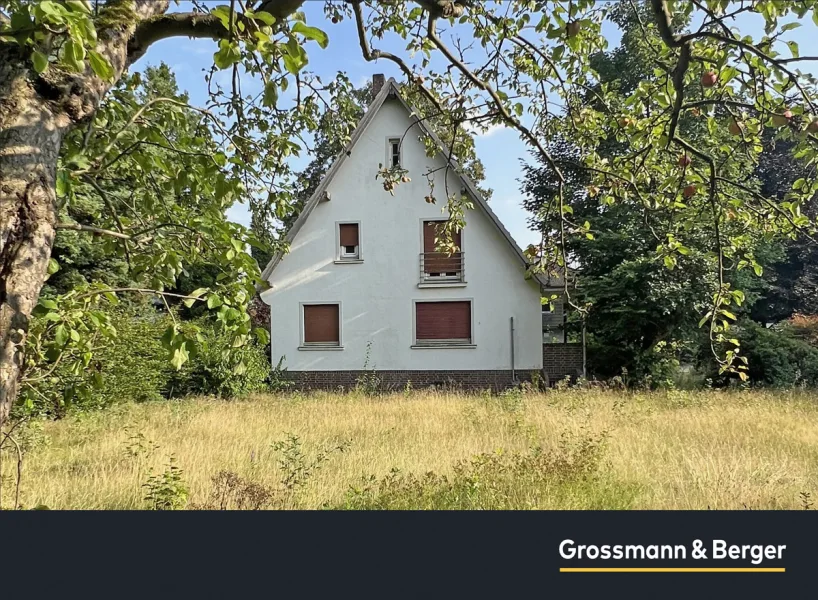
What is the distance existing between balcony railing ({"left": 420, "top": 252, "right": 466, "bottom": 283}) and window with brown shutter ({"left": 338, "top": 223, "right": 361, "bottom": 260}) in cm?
215

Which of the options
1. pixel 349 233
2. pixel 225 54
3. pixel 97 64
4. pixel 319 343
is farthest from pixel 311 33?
pixel 319 343

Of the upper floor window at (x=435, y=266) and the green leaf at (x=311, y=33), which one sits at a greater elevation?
the upper floor window at (x=435, y=266)

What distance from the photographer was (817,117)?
2432 mm

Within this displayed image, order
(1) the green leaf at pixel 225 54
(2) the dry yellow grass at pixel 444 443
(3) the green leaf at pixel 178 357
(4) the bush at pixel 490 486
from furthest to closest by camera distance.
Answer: (2) the dry yellow grass at pixel 444 443 < (4) the bush at pixel 490 486 < (3) the green leaf at pixel 178 357 < (1) the green leaf at pixel 225 54

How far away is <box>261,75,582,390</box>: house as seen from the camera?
53.0ft

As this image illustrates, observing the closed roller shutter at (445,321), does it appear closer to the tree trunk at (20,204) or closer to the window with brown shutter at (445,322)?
the window with brown shutter at (445,322)

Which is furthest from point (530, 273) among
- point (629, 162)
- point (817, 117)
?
point (817, 117)

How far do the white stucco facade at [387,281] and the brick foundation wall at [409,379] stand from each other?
20 centimetres

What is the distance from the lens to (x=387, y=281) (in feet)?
54.8

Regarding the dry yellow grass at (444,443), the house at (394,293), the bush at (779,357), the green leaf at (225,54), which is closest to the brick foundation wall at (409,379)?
the house at (394,293)

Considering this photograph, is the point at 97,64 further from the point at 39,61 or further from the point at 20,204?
the point at 20,204

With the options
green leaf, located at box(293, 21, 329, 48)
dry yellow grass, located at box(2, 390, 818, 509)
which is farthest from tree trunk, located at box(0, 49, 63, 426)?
dry yellow grass, located at box(2, 390, 818, 509)

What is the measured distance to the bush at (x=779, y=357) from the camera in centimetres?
1533

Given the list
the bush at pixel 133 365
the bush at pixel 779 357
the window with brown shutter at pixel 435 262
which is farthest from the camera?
the window with brown shutter at pixel 435 262
